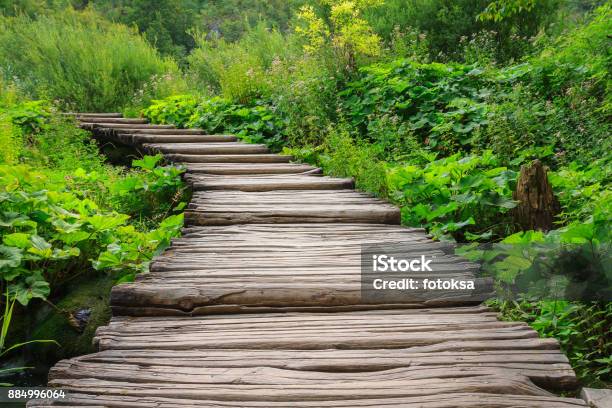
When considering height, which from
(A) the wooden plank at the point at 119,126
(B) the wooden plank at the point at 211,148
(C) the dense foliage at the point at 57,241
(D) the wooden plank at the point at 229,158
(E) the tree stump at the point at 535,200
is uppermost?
(A) the wooden plank at the point at 119,126

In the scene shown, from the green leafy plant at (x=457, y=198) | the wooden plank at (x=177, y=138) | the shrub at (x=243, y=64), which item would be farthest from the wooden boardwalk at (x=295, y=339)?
the shrub at (x=243, y=64)

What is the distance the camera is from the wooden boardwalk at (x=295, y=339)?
2025 millimetres

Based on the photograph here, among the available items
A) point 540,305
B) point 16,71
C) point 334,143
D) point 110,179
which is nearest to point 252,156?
point 334,143

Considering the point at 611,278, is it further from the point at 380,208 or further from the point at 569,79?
the point at 569,79

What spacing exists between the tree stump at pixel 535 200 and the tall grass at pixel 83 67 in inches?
329

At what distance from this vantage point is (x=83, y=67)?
10.4 meters

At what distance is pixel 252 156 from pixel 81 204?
2693 millimetres

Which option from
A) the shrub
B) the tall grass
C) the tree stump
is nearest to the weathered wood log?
the tall grass

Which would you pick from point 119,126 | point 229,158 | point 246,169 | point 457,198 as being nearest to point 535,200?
point 457,198

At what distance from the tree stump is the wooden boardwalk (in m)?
0.79

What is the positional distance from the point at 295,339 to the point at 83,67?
9.40 metres

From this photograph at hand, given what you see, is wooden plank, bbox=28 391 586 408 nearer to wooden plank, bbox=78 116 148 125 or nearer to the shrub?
the shrub

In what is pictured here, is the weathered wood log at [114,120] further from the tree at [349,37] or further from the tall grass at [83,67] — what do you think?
the tree at [349,37]

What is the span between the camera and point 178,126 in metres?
8.69
